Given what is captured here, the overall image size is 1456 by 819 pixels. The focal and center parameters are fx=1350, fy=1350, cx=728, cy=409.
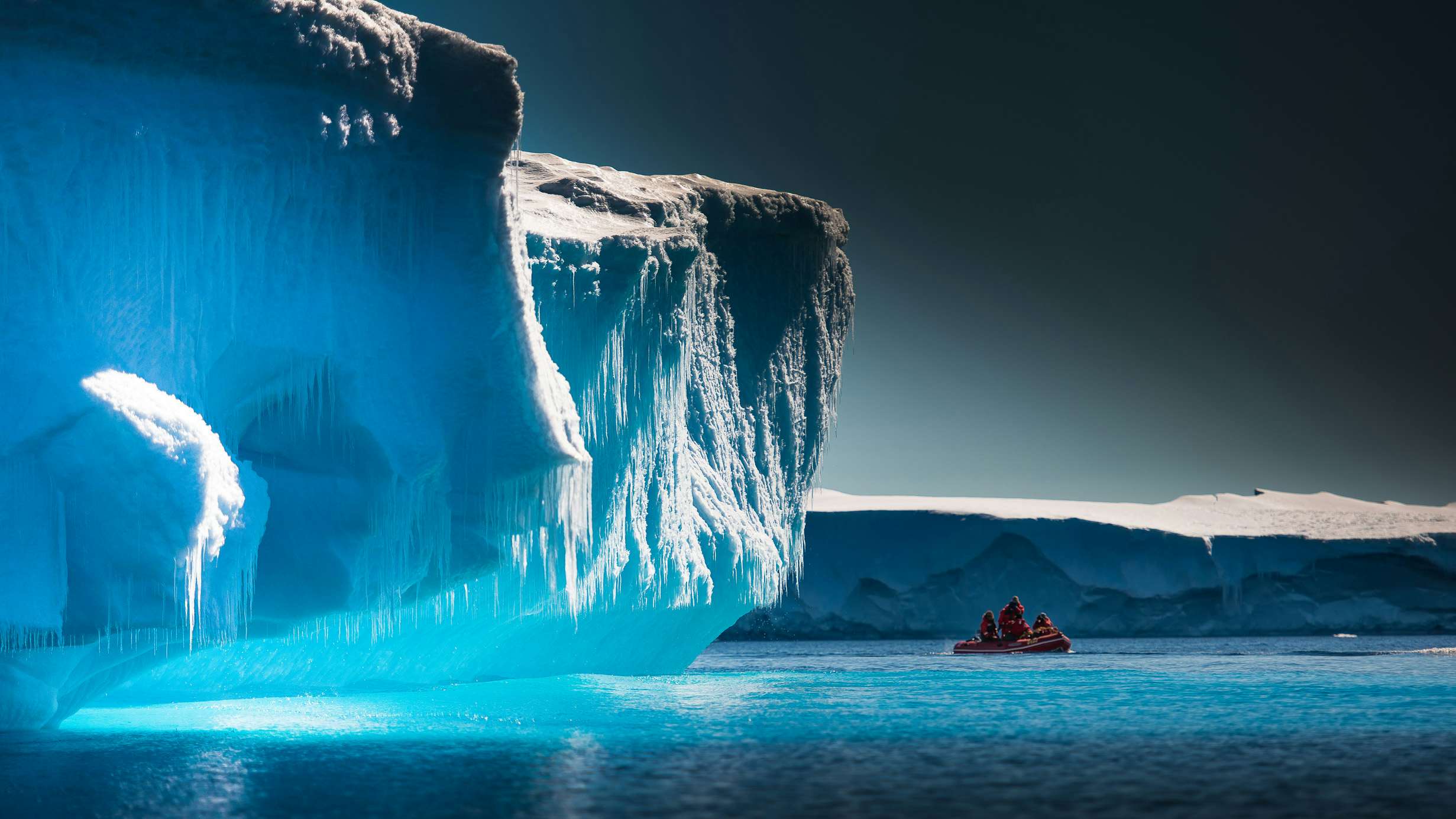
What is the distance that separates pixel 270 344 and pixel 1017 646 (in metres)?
22.3

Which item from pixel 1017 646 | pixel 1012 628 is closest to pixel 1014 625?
pixel 1012 628

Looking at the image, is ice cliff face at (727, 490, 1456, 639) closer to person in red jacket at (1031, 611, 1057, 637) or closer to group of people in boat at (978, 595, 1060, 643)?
person in red jacket at (1031, 611, 1057, 637)

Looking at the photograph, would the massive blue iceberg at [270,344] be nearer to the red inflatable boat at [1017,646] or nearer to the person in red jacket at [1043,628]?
the red inflatable boat at [1017,646]

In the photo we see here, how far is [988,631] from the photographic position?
3003cm

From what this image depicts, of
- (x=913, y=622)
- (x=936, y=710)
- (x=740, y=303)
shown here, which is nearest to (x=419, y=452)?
(x=936, y=710)

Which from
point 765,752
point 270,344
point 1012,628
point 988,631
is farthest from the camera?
point 988,631

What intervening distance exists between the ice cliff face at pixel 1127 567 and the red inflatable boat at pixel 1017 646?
819cm

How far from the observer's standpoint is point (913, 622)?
41.2 m

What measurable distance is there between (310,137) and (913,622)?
1327 inches

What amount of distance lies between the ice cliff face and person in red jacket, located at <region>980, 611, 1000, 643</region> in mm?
8020

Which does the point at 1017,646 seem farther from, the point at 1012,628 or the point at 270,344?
the point at 270,344

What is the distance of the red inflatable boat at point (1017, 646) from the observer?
2923 cm

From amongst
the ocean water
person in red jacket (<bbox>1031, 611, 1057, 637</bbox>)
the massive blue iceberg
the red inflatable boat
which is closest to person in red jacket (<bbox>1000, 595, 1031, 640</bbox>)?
the red inflatable boat

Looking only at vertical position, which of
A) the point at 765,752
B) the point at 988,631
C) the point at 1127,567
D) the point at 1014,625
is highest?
the point at 1127,567
